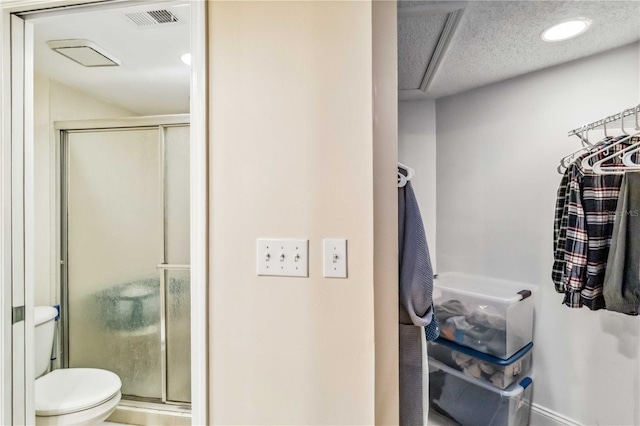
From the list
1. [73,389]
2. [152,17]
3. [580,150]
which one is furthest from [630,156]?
[73,389]

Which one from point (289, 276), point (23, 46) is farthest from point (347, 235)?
point (23, 46)

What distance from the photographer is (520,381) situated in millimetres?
1511

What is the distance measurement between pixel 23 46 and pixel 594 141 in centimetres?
242

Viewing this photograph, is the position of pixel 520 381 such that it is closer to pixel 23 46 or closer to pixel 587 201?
pixel 587 201

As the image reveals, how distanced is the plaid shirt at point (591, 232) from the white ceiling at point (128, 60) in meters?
1.64

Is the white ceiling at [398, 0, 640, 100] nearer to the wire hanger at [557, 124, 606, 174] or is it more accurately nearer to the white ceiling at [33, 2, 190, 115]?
the wire hanger at [557, 124, 606, 174]

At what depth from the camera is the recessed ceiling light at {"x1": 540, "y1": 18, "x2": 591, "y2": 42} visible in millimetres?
1198

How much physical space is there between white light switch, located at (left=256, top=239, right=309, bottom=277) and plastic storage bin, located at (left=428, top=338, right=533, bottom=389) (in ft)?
3.58

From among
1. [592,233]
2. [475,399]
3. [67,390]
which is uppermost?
[592,233]

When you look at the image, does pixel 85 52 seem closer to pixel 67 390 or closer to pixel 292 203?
pixel 292 203

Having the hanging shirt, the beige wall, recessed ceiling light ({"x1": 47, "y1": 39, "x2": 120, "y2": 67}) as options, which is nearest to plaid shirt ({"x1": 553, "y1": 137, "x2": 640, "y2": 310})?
the hanging shirt

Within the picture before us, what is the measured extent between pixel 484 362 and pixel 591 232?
762 mm

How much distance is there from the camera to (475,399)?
4.79 feet

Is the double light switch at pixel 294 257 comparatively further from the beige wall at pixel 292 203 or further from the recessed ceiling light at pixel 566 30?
the recessed ceiling light at pixel 566 30
